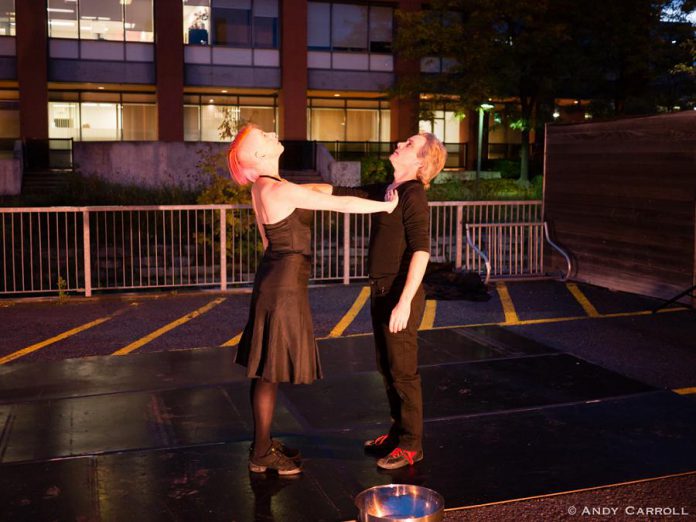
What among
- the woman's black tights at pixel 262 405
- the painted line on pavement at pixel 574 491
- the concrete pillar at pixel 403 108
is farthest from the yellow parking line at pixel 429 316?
the concrete pillar at pixel 403 108

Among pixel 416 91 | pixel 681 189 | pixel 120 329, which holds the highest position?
pixel 416 91

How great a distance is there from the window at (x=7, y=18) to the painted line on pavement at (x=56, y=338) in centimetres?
2805

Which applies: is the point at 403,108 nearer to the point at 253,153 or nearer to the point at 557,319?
the point at 557,319

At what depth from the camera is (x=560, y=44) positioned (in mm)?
29578

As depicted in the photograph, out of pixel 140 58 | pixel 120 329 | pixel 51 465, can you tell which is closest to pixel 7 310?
pixel 120 329

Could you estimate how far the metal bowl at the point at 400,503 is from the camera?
13.5 feet

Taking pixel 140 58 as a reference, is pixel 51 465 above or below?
below

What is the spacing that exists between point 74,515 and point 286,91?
1322 inches

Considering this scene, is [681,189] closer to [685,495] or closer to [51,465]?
[685,495]

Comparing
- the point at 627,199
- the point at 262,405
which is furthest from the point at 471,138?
the point at 262,405

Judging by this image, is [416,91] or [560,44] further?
[416,91]

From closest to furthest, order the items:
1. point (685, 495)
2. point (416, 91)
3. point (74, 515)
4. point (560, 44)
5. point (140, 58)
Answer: point (74, 515), point (685, 495), point (560, 44), point (416, 91), point (140, 58)

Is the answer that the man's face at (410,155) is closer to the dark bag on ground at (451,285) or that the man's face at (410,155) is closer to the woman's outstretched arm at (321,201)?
the woman's outstretched arm at (321,201)

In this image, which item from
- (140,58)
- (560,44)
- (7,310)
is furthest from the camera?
(140,58)
